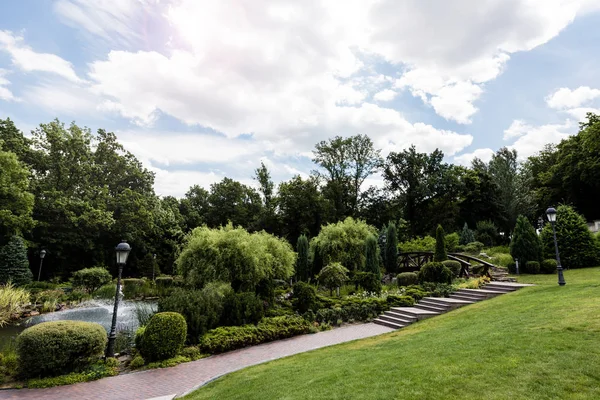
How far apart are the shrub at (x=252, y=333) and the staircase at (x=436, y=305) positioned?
321 centimetres

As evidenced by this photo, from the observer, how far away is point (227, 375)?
7566mm

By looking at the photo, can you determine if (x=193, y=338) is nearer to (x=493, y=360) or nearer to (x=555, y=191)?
(x=493, y=360)

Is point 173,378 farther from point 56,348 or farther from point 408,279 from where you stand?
point 408,279

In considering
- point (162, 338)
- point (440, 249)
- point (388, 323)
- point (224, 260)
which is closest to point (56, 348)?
point (162, 338)

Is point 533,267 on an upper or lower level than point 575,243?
lower

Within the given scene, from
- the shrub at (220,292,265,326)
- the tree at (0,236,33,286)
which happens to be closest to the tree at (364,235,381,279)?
the shrub at (220,292,265,326)

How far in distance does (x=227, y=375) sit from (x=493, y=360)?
5370mm

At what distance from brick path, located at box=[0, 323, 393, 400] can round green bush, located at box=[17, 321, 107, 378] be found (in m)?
0.58

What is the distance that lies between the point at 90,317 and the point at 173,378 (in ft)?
32.5

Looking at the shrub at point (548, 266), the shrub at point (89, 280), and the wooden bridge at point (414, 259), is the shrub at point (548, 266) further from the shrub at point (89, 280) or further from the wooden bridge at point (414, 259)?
the shrub at point (89, 280)

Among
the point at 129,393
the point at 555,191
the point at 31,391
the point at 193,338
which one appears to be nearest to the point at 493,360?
the point at 129,393

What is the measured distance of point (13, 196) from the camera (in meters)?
22.7

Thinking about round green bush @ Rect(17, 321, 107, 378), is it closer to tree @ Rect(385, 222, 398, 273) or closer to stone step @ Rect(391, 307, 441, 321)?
stone step @ Rect(391, 307, 441, 321)

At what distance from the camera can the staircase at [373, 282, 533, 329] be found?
1227 cm
